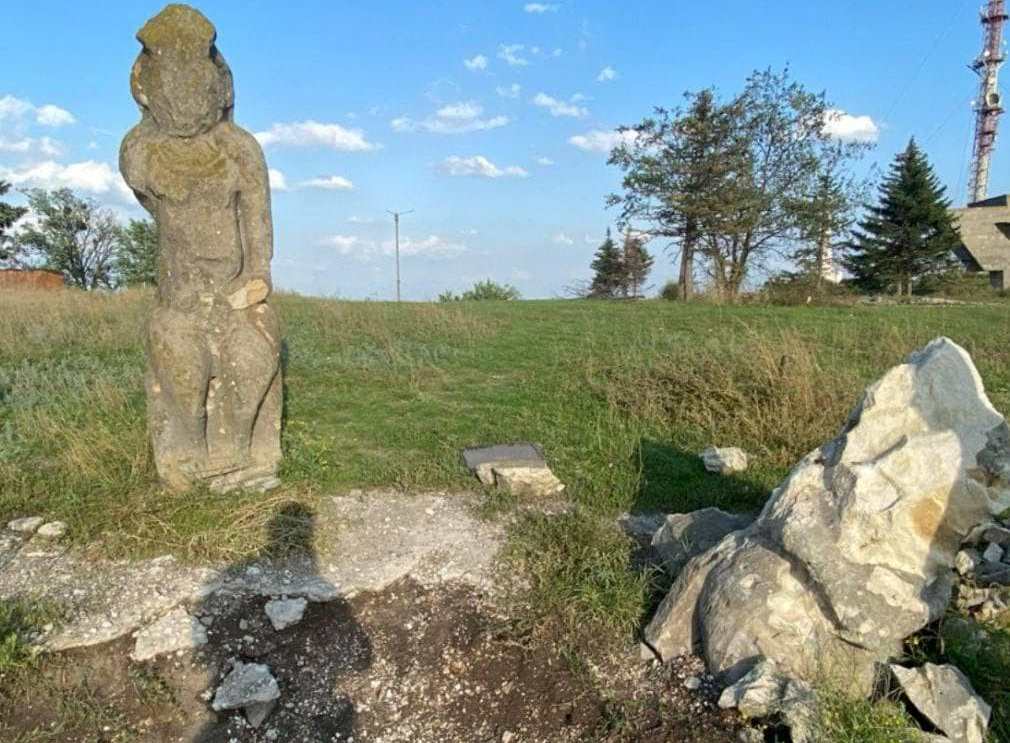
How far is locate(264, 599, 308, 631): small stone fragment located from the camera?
3520mm

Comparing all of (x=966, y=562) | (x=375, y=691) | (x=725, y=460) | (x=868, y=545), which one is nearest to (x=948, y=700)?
(x=868, y=545)

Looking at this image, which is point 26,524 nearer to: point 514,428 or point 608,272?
point 514,428

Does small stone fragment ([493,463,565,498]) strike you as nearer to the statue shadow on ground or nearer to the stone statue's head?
the statue shadow on ground

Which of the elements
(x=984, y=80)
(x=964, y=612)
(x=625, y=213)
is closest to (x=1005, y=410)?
(x=964, y=612)

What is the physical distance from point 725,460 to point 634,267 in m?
31.8

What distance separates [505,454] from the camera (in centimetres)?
578

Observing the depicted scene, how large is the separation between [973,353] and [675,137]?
17.7 meters

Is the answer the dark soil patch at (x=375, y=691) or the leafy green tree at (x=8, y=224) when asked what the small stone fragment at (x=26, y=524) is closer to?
the dark soil patch at (x=375, y=691)

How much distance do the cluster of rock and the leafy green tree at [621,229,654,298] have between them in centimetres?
3307

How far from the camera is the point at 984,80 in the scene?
40.2m

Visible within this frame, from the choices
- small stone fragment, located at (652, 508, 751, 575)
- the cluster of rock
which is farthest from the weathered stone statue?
the cluster of rock

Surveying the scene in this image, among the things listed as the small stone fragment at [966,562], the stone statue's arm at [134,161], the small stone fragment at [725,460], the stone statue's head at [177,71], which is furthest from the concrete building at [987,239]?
the stone statue's arm at [134,161]

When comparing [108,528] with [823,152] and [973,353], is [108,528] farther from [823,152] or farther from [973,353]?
[823,152]

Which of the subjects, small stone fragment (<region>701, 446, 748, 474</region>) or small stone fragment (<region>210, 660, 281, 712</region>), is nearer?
small stone fragment (<region>210, 660, 281, 712</region>)
